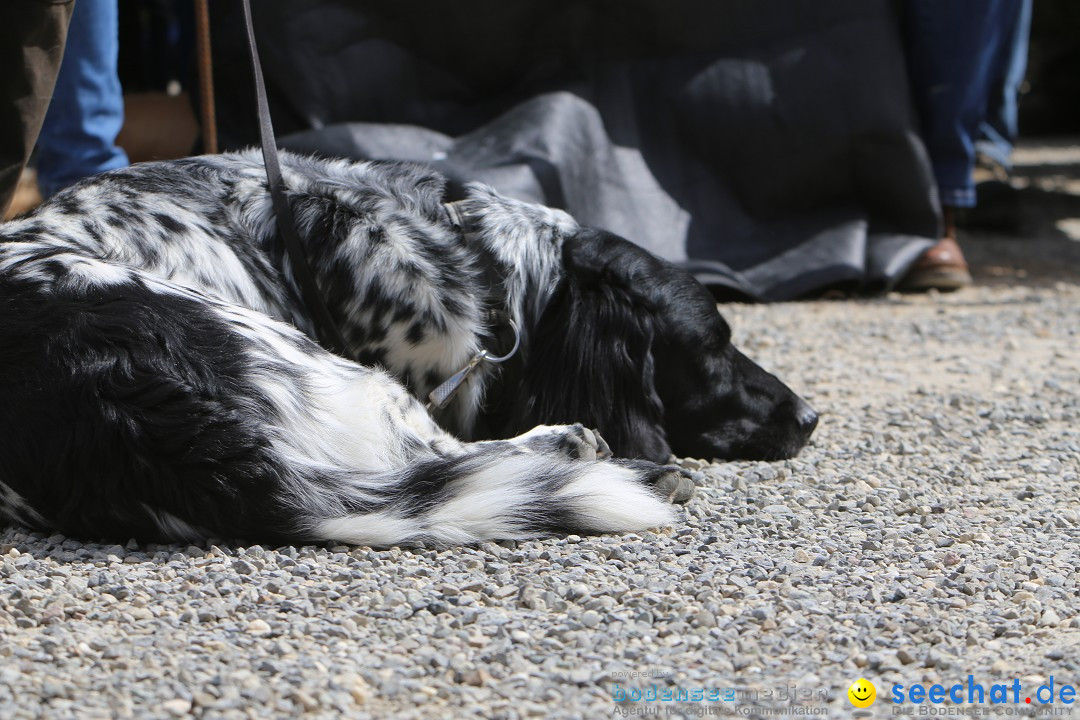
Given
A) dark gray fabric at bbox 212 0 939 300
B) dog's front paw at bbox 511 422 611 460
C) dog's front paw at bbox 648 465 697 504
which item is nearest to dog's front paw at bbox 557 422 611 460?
dog's front paw at bbox 511 422 611 460

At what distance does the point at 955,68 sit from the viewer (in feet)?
17.4

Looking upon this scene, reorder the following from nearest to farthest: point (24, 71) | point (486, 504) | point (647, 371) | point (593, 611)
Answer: point (593, 611)
point (486, 504)
point (647, 371)
point (24, 71)

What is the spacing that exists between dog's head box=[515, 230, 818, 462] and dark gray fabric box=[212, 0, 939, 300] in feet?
7.02

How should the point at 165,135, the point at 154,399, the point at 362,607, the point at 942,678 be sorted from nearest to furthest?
the point at 942,678 → the point at 362,607 → the point at 154,399 → the point at 165,135

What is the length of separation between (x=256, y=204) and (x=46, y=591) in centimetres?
111

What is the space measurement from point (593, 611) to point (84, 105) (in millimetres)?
2629

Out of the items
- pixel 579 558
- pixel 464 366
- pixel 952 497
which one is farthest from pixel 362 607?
pixel 952 497

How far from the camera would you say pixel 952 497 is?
8.81 ft

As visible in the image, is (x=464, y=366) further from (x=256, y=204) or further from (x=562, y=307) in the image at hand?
(x=256, y=204)

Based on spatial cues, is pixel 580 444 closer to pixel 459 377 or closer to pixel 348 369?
pixel 459 377

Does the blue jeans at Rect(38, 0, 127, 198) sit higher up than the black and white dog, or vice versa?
the blue jeans at Rect(38, 0, 127, 198)

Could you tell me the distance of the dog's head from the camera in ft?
8.97

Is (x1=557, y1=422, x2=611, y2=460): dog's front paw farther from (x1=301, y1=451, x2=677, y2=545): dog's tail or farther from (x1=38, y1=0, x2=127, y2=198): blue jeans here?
(x1=38, y1=0, x2=127, y2=198): blue jeans

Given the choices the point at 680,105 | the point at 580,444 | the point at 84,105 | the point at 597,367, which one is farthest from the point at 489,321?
the point at 680,105
